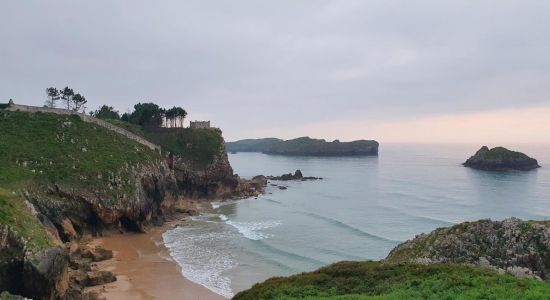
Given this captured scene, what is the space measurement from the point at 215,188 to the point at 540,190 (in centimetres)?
6005

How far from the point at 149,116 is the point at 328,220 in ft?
136

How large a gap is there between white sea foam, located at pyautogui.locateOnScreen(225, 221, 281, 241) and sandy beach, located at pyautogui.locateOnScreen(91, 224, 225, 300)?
1020cm

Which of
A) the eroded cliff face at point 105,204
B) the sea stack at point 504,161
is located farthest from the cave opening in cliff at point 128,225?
the sea stack at point 504,161

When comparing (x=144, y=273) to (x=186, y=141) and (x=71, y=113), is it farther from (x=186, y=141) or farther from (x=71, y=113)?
(x=186, y=141)

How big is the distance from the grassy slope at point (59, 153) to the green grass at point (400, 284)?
28.4m

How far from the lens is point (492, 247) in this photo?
81.0 feet

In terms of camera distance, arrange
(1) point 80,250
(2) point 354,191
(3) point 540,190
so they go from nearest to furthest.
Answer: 1. (1) point 80,250
2. (3) point 540,190
3. (2) point 354,191

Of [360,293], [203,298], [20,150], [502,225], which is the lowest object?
[203,298]

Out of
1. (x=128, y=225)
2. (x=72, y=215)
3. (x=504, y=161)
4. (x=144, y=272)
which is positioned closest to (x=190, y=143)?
(x=128, y=225)

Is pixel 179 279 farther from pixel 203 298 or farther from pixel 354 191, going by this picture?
pixel 354 191

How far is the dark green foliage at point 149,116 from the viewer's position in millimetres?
86250

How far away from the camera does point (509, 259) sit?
78.1ft

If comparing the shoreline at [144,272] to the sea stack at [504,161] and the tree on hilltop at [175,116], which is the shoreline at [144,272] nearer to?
the tree on hilltop at [175,116]

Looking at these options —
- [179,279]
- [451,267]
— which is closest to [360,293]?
[451,267]
